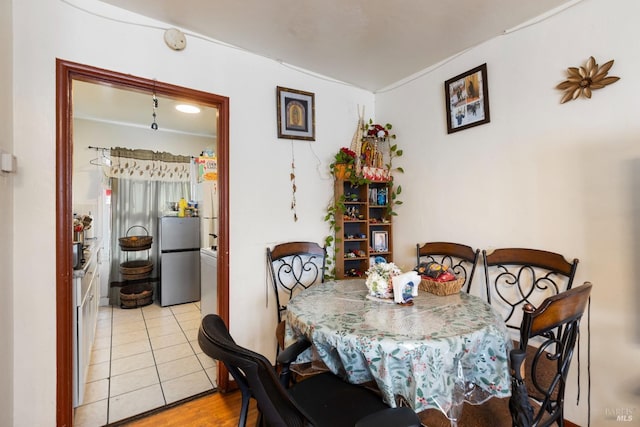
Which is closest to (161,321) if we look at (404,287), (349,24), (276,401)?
(404,287)

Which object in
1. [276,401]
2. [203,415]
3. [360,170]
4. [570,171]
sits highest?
[360,170]

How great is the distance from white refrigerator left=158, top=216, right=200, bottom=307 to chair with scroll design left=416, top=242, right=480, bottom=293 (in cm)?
314

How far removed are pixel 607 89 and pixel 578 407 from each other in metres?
1.77

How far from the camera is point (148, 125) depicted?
421 centimetres

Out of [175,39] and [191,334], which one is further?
[191,334]

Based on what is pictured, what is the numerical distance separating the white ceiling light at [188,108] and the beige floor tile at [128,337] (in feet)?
8.29

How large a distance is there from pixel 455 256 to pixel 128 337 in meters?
3.25

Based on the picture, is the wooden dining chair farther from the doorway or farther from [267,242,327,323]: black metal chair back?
the doorway

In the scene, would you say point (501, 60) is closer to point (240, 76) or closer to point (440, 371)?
point (240, 76)

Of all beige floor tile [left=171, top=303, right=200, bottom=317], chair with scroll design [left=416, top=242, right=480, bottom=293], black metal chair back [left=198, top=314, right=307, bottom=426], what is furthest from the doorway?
chair with scroll design [left=416, top=242, right=480, bottom=293]

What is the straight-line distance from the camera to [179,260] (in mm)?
4074

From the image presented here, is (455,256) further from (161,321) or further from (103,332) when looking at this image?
(103,332)

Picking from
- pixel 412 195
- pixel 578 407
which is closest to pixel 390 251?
pixel 412 195

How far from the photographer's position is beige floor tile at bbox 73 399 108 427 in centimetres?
180
